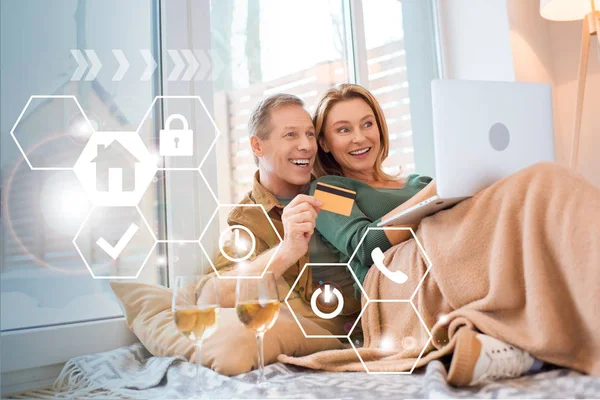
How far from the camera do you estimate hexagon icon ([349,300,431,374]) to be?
1.13 metres

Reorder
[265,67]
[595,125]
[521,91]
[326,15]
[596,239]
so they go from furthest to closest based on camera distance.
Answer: [595,125], [326,15], [265,67], [521,91], [596,239]

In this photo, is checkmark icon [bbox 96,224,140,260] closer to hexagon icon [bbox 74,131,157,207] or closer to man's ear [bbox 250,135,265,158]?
hexagon icon [bbox 74,131,157,207]

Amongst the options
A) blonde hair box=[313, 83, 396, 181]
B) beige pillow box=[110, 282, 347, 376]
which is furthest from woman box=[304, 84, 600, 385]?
beige pillow box=[110, 282, 347, 376]

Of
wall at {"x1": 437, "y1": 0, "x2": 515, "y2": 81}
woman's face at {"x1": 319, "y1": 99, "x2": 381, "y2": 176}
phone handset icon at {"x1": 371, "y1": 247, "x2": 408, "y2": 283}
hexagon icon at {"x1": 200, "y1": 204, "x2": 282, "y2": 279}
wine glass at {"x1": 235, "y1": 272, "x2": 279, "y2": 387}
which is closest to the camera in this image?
wine glass at {"x1": 235, "y1": 272, "x2": 279, "y2": 387}

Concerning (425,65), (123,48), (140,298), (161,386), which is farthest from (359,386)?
(425,65)

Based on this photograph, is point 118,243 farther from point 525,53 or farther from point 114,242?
point 525,53

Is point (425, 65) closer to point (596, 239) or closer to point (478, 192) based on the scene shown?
point (478, 192)

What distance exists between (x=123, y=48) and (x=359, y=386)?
40.1 inches

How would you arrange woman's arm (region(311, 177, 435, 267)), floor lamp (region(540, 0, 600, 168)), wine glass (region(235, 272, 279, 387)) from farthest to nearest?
floor lamp (region(540, 0, 600, 168)) < woman's arm (region(311, 177, 435, 267)) < wine glass (region(235, 272, 279, 387))

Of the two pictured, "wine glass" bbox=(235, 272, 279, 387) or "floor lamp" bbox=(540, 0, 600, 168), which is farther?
"floor lamp" bbox=(540, 0, 600, 168)

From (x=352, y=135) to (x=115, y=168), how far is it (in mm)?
721

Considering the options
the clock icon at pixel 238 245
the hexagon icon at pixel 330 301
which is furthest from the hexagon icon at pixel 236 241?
the hexagon icon at pixel 330 301

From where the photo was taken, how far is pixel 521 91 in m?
1.22

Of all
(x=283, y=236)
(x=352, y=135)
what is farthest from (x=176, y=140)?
(x=352, y=135)
